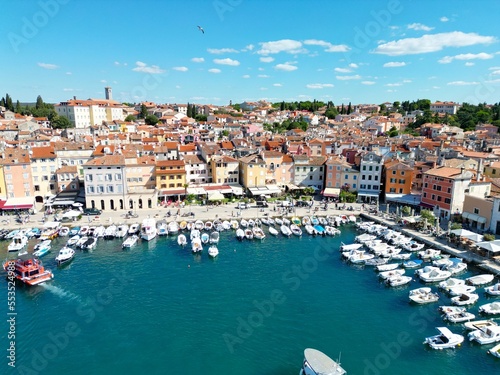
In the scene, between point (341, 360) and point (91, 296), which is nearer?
point (341, 360)

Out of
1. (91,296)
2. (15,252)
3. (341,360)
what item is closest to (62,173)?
(15,252)

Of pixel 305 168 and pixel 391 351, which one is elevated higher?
pixel 305 168

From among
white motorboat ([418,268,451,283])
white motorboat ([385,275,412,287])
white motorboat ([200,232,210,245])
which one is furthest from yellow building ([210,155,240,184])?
white motorboat ([418,268,451,283])

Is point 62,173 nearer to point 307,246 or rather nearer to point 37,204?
point 37,204

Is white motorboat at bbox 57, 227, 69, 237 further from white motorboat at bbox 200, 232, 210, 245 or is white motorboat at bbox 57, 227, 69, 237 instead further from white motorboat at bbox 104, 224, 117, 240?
white motorboat at bbox 200, 232, 210, 245

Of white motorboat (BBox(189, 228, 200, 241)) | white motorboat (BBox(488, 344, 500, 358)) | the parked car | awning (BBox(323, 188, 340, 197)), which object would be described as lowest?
white motorboat (BBox(488, 344, 500, 358))
